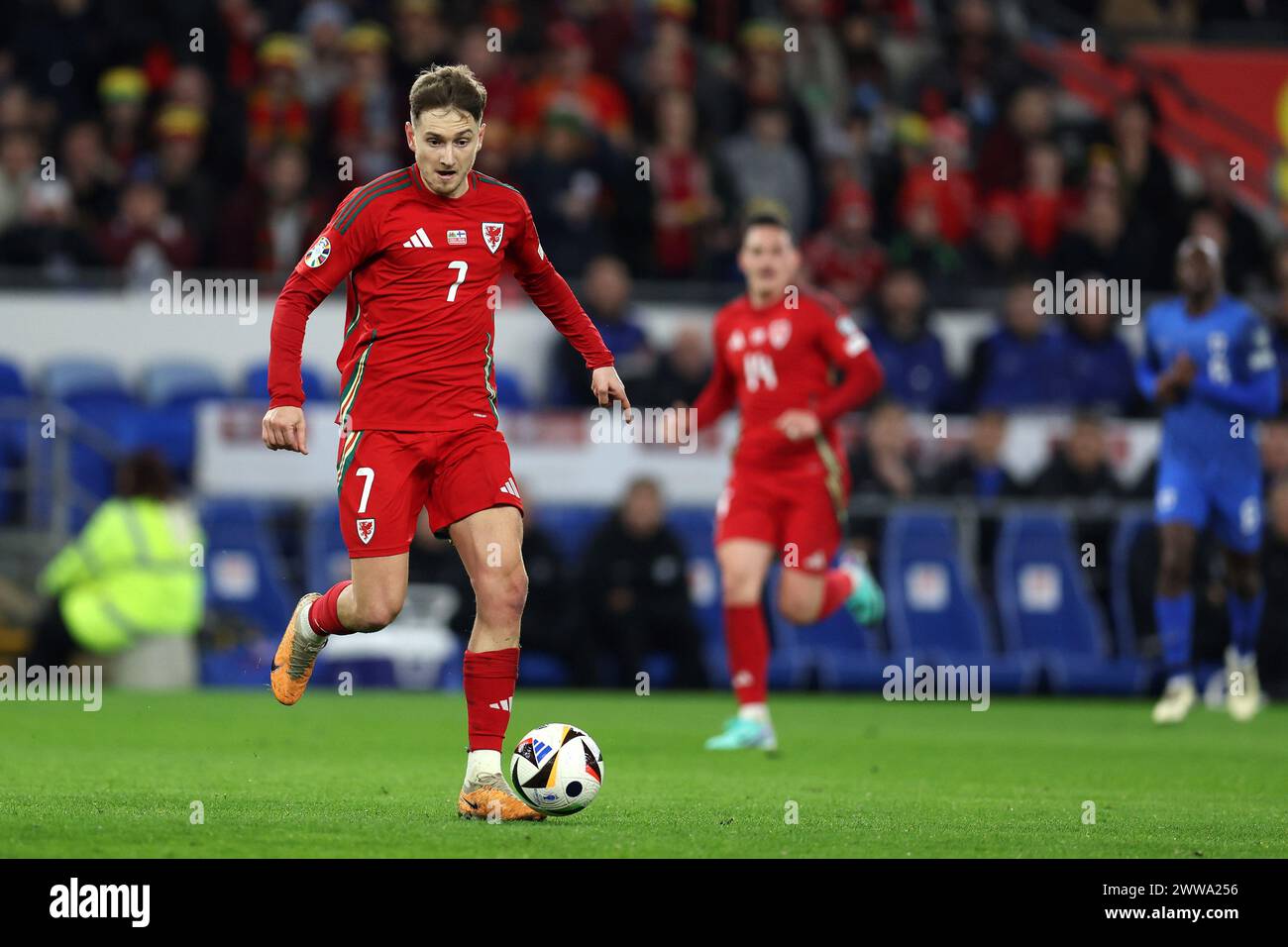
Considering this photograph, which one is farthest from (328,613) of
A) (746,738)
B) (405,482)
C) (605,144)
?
(605,144)

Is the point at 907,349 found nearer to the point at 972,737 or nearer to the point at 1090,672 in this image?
the point at 1090,672

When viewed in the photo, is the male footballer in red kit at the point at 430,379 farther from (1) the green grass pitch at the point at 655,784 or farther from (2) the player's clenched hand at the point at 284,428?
(1) the green grass pitch at the point at 655,784

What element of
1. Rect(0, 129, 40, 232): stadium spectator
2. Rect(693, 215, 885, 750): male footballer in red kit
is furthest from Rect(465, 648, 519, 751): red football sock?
Rect(0, 129, 40, 232): stadium spectator

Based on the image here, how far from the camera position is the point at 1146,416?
18562mm

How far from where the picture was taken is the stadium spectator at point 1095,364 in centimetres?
1833

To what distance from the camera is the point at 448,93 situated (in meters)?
7.32

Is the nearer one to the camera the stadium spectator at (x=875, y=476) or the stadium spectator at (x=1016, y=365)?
the stadium spectator at (x=875, y=476)

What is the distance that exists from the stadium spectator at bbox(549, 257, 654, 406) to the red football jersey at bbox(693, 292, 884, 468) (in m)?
5.23

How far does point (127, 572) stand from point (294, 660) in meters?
7.19

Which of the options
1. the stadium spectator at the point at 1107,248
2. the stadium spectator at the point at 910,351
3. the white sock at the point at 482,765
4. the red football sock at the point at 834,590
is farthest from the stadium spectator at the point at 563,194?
the white sock at the point at 482,765

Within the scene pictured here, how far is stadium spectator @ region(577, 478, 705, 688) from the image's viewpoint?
1627 centimetres

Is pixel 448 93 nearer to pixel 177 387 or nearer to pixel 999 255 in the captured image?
pixel 177 387

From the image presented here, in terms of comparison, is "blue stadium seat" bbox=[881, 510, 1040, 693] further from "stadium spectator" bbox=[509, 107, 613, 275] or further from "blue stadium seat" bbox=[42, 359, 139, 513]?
"blue stadium seat" bbox=[42, 359, 139, 513]

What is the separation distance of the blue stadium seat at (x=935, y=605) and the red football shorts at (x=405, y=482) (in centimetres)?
972
